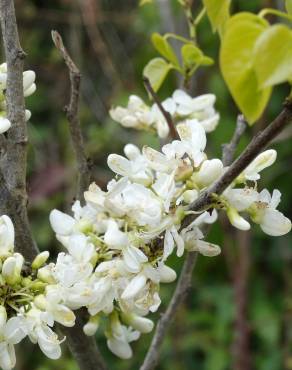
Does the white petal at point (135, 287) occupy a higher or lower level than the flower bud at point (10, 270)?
lower

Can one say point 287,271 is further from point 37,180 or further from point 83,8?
point 83,8

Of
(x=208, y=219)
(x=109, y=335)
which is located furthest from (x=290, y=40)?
(x=109, y=335)

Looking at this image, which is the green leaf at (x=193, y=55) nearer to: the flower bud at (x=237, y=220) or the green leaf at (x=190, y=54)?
the green leaf at (x=190, y=54)

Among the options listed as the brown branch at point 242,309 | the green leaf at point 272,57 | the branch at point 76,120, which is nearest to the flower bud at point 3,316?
the branch at point 76,120

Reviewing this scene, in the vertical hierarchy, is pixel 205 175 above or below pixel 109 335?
above

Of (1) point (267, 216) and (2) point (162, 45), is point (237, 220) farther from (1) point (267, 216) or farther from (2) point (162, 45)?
(2) point (162, 45)
